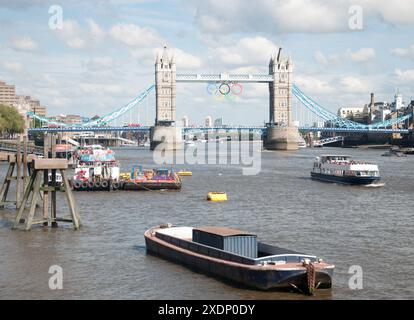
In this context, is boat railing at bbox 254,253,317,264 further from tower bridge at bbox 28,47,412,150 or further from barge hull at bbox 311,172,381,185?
tower bridge at bbox 28,47,412,150

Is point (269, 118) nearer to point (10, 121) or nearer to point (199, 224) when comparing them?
point (10, 121)

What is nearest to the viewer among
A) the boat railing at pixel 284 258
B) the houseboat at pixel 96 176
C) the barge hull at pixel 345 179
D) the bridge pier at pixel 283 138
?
the boat railing at pixel 284 258

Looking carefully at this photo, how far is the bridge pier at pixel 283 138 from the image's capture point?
154250 mm

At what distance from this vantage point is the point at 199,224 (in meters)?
36.7

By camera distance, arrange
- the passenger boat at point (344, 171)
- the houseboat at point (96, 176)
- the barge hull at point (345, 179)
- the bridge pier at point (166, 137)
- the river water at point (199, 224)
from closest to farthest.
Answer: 1. the river water at point (199, 224)
2. the houseboat at point (96, 176)
3. the barge hull at point (345, 179)
4. the passenger boat at point (344, 171)
5. the bridge pier at point (166, 137)

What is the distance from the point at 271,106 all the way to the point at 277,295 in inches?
6630

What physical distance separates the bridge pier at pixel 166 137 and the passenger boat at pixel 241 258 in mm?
130453

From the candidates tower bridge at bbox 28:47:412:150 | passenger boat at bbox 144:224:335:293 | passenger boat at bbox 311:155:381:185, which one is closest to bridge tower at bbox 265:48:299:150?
tower bridge at bbox 28:47:412:150

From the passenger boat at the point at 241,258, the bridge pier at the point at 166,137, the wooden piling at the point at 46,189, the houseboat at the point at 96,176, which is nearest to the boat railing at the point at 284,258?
the passenger boat at the point at 241,258

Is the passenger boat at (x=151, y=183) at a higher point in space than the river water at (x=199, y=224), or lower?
higher

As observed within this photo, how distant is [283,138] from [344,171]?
3617 inches

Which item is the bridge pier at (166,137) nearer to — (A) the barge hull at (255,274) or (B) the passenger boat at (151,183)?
(B) the passenger boat at (151,183)

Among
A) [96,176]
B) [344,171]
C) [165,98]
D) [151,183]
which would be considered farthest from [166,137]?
[151,183]
